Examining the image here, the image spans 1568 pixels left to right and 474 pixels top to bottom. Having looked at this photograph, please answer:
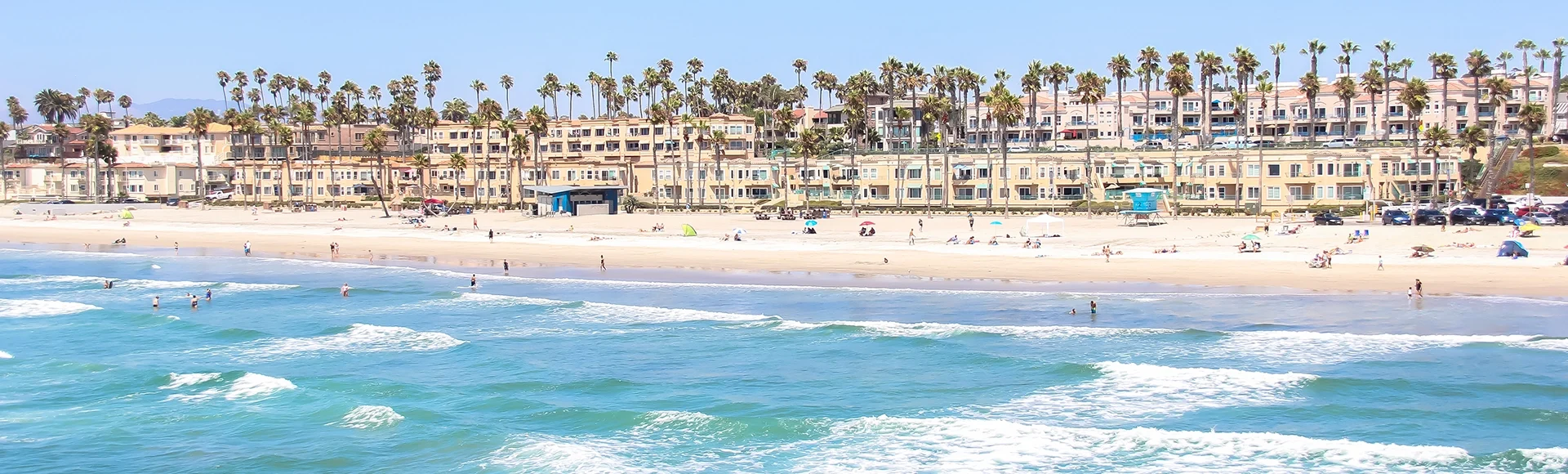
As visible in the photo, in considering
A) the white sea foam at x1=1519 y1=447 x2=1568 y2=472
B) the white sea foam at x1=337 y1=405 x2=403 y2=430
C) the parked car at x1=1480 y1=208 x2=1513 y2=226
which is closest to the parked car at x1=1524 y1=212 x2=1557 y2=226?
the parked car at x1=1480 y1=208 x2=1513 y2=226

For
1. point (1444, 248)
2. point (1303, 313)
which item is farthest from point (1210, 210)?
point (1303, 313)

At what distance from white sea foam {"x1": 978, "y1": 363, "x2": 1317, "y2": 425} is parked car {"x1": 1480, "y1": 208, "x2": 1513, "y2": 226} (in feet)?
124

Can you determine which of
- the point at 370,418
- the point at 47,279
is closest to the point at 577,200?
the point at 47,279

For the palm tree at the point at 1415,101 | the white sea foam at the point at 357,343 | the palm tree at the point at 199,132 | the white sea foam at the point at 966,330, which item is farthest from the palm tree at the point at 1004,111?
the palm tree at the point at 199,132

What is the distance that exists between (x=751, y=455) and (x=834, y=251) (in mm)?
38419

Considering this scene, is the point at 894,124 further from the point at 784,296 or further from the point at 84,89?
the point at 84,89

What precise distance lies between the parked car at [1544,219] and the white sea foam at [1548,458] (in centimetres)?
4304

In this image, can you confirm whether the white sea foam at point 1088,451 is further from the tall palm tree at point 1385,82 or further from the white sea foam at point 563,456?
the tall palm tree at point 1385,82

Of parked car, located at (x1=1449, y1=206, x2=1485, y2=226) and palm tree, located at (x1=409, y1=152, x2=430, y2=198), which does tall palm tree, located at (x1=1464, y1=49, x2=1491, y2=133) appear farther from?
palm tree, located at (x1=409, y1=152, x2=430, y2=198)

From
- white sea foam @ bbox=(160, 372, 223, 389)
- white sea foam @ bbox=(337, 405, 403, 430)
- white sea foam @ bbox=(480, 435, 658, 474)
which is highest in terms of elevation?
white sea foam @ bbox=(160, 372, 223, 389)

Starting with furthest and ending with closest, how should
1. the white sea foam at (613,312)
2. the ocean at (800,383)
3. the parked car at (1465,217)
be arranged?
the parked car at (1465,217)
the white sea foam at (613,312)
the ocean at (800,383)

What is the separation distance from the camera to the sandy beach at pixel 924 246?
4853cm

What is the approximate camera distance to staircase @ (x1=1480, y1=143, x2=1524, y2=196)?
81938 mm

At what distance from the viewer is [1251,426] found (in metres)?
25.8
